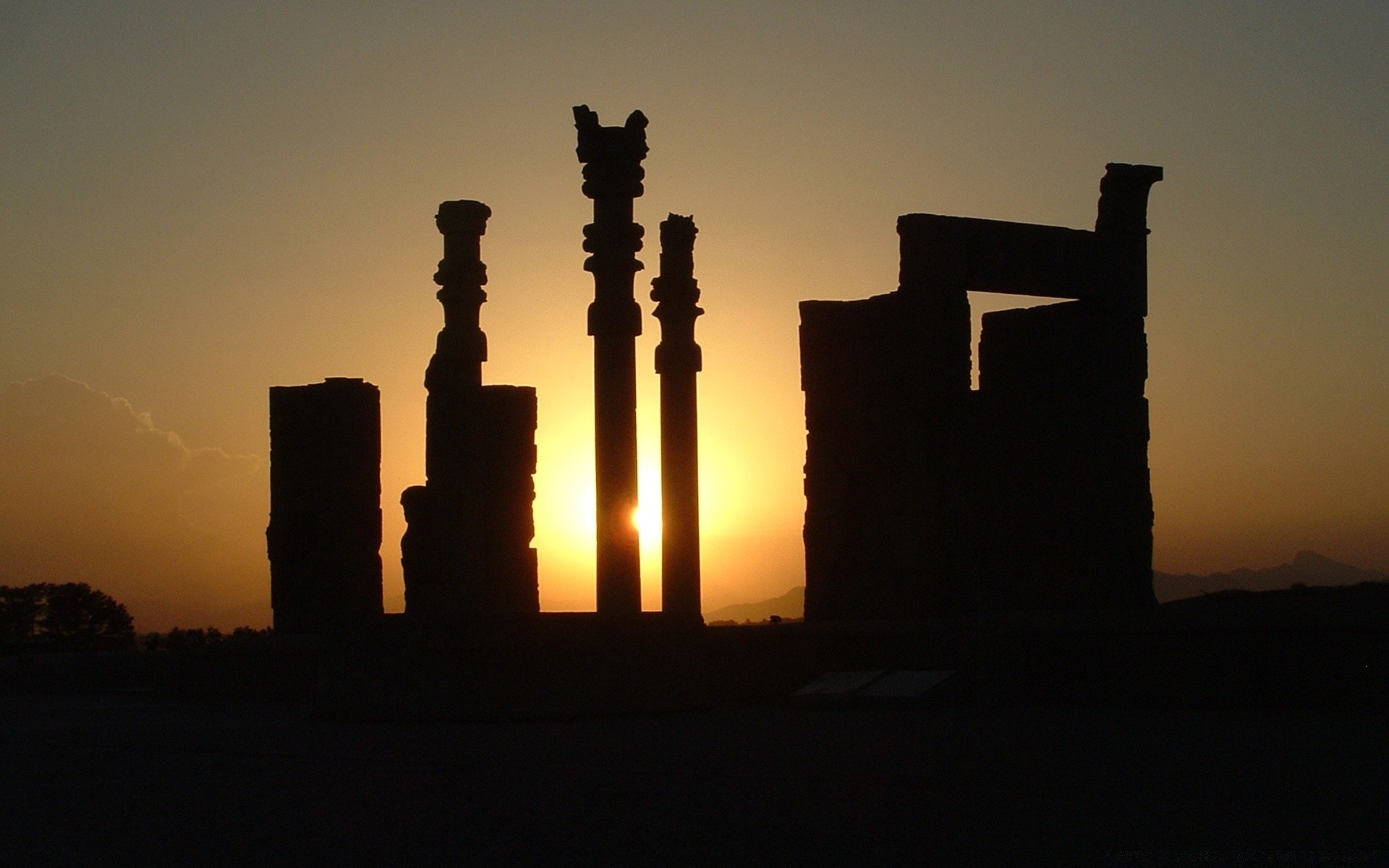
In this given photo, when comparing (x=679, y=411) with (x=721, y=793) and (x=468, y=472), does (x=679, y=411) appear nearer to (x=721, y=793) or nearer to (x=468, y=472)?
(x=468, y=472)

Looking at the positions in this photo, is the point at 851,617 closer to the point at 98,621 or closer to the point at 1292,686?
the point at 1292,686

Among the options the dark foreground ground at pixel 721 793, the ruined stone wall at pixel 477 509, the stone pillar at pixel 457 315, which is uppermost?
the stone pillar at pixel 457 315

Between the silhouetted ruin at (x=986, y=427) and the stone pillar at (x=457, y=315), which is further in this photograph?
the stone pillar at (x=457, y=315)

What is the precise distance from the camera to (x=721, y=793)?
668cm

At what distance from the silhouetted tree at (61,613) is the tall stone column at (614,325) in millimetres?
13495

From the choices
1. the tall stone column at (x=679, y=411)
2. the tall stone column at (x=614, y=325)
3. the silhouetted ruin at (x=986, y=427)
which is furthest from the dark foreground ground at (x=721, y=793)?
the tall stone column at (x=679, y=411)

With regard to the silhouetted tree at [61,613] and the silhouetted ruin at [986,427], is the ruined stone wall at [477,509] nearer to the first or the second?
the silhouetted ruin at [986,427]

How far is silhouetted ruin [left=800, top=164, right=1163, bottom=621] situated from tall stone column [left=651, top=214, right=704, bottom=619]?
304 centimetres

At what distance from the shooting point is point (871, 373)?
57.2 ft

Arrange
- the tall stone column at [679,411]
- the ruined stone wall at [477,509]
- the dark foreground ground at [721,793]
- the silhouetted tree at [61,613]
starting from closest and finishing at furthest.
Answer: the dark foreground ground at [721,793] < the ruined stone wall at [477,509] < the tall stone column at [679,411] < the silhouetted tree at [61,613]

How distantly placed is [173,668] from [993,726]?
999 cm

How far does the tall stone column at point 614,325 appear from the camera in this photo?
706 inches

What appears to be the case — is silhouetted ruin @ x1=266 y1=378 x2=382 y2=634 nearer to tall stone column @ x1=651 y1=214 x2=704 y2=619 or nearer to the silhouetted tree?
tall stone column @ x1=651 y1=214 x2=704 y2=619

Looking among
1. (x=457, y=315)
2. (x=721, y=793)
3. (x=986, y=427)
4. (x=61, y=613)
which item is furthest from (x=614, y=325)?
(x=61, y=613)
